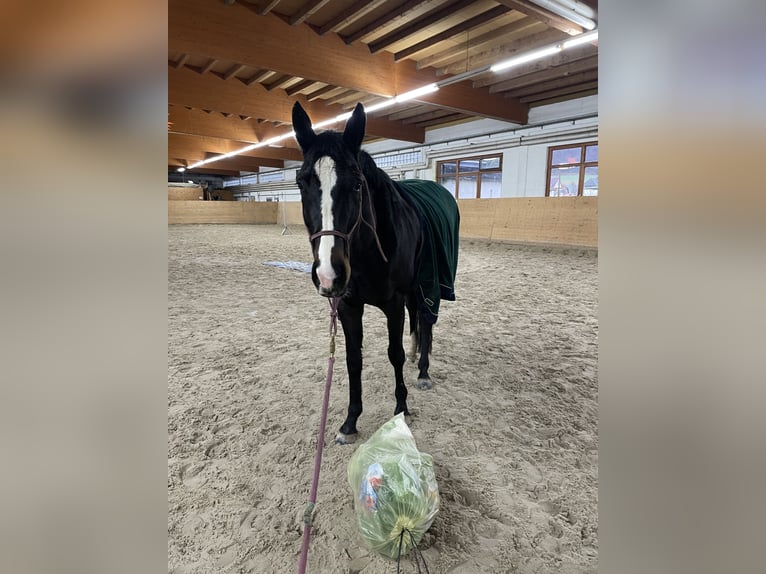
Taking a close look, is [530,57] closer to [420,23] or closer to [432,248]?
[420,23]

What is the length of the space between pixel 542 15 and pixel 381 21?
2.45m

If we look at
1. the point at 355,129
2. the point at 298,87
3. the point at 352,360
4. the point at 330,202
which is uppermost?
the point at 298,87

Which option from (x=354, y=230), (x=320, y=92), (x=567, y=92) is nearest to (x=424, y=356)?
(x=354, y=230)

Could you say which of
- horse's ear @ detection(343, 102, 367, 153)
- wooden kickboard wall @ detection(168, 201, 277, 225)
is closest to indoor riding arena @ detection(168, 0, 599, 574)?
horse's ear @ detection(343, 102, 367, 153)

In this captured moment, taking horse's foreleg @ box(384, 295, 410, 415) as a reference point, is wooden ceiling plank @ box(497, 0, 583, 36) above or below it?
above

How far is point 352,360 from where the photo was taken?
6.33ft

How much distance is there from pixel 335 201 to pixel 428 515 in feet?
3.65

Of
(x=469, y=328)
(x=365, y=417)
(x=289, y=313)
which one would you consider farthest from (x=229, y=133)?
(x=365, y=417)

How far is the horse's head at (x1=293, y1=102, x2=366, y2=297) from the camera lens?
4.50ft

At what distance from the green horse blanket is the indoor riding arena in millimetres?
542

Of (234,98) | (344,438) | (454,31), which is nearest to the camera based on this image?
(344,438)

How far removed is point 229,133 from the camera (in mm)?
12828

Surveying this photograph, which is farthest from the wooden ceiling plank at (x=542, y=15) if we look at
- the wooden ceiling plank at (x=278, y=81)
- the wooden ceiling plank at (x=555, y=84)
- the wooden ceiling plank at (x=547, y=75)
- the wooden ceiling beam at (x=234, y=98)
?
the wooden ceiling beam at (x=234, y=98)

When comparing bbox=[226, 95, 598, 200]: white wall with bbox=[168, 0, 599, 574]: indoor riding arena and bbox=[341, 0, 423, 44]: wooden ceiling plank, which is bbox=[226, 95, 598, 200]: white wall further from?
bbox=[341, 0, 423, 44]: wooden ceiling plank
